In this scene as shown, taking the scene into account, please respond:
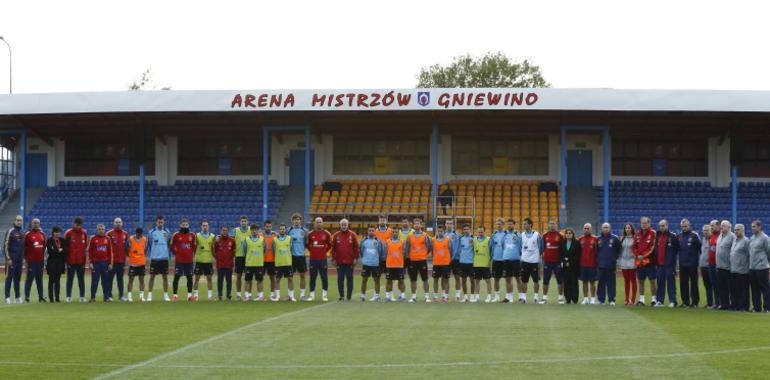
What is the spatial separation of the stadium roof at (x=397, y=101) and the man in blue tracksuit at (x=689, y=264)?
15898mm

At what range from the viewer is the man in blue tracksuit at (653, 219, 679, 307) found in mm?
21281

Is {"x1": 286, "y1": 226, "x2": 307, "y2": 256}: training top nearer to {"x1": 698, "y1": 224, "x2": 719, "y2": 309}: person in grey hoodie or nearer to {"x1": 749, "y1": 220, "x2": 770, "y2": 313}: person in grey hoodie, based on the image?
{"x1": 698, "y1": 224, "x2": 719, "y2": 309}: person in grey hoodie

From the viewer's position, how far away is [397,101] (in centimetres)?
3738

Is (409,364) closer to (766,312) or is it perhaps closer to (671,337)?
(671,337)

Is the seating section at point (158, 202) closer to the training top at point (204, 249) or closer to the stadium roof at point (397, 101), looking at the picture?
the stadium roof at point (397, 101)

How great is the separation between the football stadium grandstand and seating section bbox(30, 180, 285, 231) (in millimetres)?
84

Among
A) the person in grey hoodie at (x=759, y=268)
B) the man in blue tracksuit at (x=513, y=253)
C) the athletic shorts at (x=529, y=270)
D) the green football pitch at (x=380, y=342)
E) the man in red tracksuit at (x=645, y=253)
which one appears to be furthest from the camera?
the man in blue tracksuit at (x=513, y=253)

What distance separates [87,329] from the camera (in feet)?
51.5

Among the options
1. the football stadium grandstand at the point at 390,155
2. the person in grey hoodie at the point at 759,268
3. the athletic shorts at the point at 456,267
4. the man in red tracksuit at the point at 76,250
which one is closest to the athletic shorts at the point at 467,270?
the athletic shorts at the point at 456,267

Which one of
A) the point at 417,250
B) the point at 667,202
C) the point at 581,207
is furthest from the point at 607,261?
the point at 581,207

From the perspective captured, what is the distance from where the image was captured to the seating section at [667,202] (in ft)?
130

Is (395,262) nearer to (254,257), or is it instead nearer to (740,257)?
(254,257)

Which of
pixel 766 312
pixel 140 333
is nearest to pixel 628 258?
pixel 766 312

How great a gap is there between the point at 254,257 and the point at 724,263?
968 centimetres
